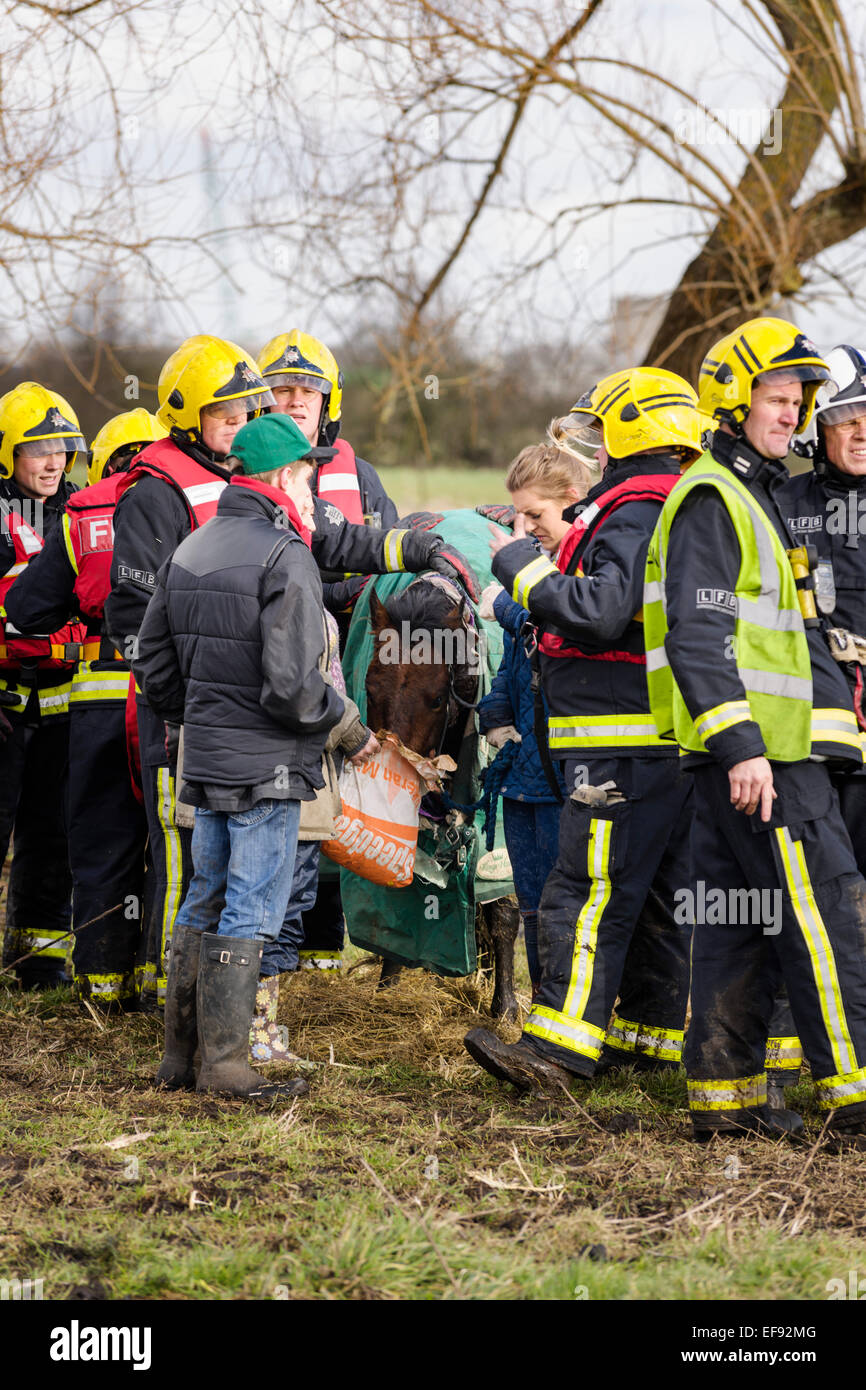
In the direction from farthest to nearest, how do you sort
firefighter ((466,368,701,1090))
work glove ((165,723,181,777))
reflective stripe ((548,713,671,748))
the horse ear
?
the horse ear
work glove ((165,723,181,777))
reflective stripe ((548,713,671,748))
firefighter ((466,368,701,1090))

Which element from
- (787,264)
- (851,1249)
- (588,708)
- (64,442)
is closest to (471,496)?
(787,264)

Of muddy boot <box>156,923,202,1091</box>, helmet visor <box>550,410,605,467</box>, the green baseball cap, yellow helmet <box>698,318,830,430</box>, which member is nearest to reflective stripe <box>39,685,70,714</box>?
muddy boot <box>156,923,202,1091</box>

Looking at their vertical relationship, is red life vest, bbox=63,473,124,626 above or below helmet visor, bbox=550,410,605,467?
below

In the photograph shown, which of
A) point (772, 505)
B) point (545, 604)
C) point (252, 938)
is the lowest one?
point (252, 938)

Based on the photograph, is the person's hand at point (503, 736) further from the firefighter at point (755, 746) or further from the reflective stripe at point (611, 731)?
the firefighter at point (755, 746)

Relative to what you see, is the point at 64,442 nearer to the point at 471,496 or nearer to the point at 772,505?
the point at 772,505

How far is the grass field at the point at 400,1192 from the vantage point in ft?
9.78

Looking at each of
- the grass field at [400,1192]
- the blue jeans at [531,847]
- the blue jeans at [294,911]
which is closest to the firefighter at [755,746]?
the grass field at [400,1192]

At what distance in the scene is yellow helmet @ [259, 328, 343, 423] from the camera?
19.0 ft

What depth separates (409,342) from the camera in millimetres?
7930

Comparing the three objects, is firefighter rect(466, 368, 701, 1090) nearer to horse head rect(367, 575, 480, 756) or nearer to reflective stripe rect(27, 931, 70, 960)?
horse head rect(367, 575, 480, 756)

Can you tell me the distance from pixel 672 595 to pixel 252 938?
1.58 m

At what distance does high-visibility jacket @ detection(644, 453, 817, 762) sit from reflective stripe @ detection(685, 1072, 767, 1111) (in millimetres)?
914
